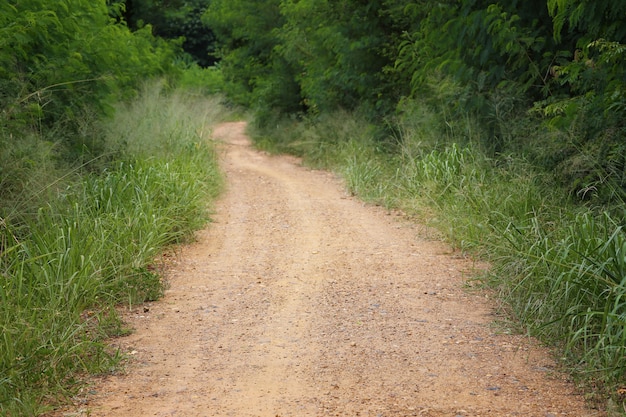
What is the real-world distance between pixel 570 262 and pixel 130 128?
7397 millimetres

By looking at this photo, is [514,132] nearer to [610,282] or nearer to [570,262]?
[570,262]

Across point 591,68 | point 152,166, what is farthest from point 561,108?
point 152,166

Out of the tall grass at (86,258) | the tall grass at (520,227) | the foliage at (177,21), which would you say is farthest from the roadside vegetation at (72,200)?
the foliage at (177,21)

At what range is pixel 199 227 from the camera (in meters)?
9.34

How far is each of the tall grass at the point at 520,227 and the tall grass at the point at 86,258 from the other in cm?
300

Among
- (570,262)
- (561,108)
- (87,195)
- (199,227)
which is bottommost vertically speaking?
(199,227)

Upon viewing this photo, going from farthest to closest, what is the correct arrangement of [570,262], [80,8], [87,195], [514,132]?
[80,8] → [514,132] → [87,195] → [570,262]

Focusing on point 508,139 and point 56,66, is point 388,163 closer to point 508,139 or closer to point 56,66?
point 508,139

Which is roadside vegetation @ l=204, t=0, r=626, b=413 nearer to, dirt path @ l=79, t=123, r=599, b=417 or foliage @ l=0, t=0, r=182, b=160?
dirt path @ l=79, t=123, r=599, b=417

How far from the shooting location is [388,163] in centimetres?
1309

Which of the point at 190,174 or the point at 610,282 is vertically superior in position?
the point at 610,282

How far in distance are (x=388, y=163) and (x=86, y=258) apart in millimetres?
7671

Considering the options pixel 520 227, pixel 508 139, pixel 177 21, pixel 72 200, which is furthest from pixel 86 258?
pixel 177 21

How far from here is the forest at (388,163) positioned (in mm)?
5023
